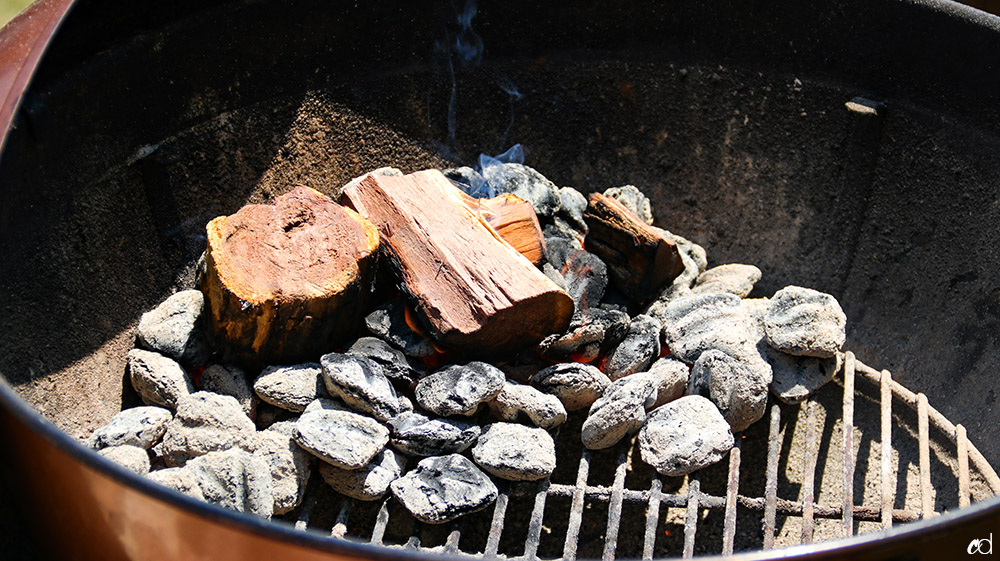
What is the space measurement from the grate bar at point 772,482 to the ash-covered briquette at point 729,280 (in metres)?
0.34

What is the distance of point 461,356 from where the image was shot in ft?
6.01

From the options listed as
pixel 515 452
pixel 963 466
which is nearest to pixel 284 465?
pixel 515 452

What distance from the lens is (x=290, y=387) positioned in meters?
1.71

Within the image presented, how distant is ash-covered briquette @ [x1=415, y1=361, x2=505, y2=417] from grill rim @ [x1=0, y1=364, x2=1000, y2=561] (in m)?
0.70

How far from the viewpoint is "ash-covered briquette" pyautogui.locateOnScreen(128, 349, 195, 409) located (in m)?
1.70

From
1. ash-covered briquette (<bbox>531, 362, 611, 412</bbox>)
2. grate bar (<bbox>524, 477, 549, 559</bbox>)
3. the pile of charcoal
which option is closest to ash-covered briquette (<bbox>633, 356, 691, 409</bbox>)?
the pile of charcoal

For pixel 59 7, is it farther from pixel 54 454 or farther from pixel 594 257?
pixel 594 257

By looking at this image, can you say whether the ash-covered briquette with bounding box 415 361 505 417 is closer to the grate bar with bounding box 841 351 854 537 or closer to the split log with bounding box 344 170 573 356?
the split log with bounding box 344 170 573 356

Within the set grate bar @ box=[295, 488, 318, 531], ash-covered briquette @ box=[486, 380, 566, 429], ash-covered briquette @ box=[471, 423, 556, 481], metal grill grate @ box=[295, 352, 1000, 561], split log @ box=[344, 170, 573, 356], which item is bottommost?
metal grill grate @ box=[295, 352, 1000, 561]

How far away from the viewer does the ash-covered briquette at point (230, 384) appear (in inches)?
68.2

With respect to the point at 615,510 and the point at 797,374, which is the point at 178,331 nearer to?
the point at 615,510

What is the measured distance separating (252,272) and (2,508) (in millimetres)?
581

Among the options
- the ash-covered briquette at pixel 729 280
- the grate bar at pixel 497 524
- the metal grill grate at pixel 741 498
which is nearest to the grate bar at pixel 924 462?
the metal grill grate at pixel 741 498

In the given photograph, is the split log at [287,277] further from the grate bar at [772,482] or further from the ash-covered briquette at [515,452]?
the grate bar at [772,482]
